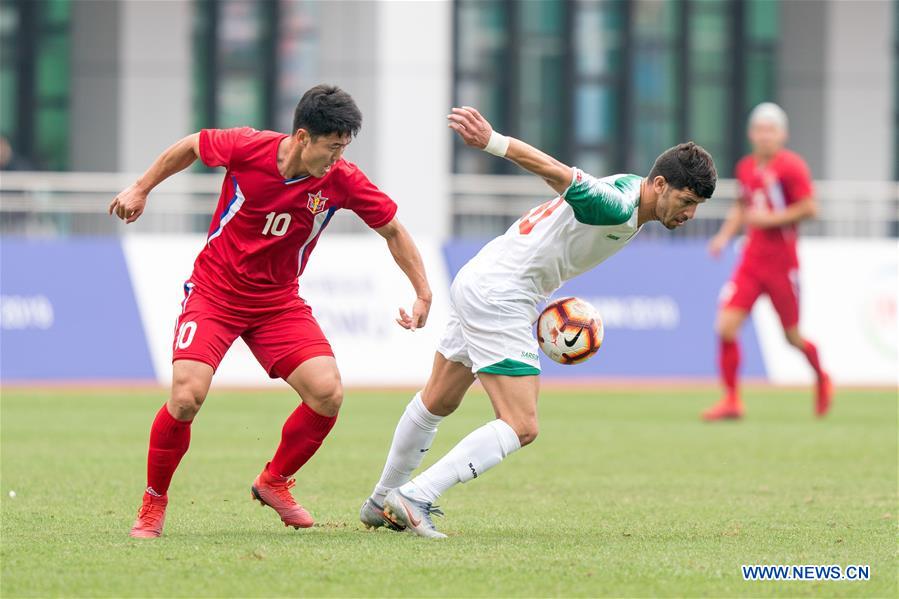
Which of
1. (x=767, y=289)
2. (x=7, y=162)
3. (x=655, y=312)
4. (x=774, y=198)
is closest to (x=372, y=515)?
(x=767, y=289)

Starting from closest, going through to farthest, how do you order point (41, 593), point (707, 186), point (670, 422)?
point (41, 593), point (707, 186), point (670, 422)

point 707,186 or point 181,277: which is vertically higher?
point 707,186

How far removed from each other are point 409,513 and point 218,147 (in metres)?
1.88

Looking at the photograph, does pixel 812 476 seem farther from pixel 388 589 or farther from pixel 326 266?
pixel 326 266

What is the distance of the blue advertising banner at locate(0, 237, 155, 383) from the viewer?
1609 centimetres

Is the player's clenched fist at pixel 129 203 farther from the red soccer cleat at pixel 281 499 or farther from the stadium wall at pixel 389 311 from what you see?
the stadium wall at pixel 389 311

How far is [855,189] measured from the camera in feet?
75.0

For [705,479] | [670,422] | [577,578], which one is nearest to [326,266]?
[670,422]

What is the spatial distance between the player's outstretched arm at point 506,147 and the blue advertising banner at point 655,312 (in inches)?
418

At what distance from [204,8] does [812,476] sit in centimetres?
1928

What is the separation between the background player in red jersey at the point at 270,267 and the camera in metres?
7.20

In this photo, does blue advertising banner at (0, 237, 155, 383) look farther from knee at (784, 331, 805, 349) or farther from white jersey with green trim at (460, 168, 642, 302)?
white jersey with green trim at (460, 168, 642, 302)

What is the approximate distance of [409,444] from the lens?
25.1ft

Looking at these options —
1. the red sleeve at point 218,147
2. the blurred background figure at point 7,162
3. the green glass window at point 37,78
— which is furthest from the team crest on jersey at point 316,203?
the green glass window at point 37,78
